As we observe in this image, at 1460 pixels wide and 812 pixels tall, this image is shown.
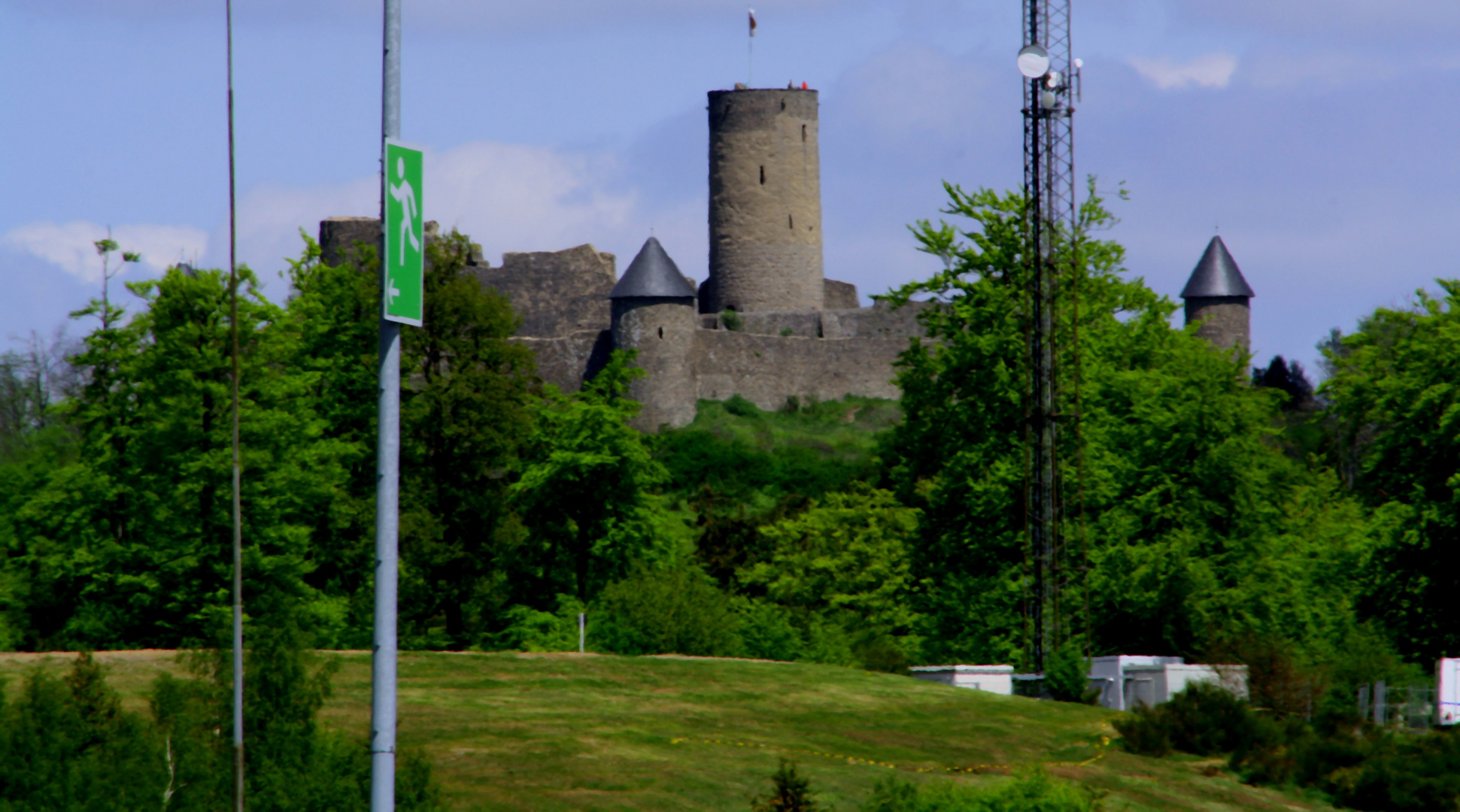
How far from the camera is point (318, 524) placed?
33.5m

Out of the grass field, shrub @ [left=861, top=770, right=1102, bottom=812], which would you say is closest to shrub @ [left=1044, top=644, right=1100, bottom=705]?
the grass field

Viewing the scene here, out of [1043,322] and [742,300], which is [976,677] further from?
[742,300]

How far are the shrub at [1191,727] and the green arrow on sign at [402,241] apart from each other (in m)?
15.6

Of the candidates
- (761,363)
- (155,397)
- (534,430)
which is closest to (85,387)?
(155,397)

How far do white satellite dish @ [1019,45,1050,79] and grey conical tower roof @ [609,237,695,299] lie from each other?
1392 inches

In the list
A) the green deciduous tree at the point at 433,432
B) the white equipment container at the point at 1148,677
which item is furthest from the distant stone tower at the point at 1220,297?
the white equipment container at the point at 1148,677

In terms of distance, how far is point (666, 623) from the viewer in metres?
31.8

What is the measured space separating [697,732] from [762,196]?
54.5 meters

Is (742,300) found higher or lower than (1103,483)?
higher

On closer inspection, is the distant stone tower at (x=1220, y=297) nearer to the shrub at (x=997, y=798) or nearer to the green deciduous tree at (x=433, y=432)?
the green deciduous tree at (x=433, y=432)

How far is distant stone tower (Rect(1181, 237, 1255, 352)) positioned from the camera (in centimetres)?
6538

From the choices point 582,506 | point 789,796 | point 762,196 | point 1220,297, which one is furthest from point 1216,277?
point 789,796

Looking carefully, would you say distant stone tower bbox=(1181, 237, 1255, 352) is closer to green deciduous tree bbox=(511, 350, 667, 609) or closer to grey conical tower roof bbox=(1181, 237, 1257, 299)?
grey conical tower roof bbox=(1181, 237, 1257, 299)

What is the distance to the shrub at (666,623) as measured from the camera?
31.8 meters
